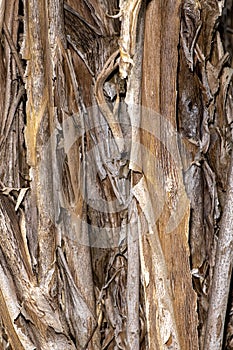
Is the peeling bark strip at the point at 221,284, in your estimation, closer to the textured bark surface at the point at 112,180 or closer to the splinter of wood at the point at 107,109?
the textured bark surface at the point at 112,180

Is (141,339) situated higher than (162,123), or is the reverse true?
(162,123)

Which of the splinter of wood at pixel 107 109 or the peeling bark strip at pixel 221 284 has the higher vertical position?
the splinter of wood at pixel 107 109

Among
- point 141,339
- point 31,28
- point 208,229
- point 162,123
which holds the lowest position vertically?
point 141,339

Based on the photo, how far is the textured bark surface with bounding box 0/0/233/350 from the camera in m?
0.67

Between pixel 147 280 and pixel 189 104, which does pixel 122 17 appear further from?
pixel 147 280

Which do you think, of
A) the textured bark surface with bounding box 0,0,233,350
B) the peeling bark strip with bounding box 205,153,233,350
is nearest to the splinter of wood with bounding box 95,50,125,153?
the textured bark surface with bounding box 0,0,233,350

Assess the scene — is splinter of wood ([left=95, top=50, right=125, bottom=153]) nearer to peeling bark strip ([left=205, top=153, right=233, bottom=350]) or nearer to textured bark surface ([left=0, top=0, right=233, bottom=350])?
textured bark surface ([left=0, top=0, right=233, bottom=350])

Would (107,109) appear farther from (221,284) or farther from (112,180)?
(221,284)

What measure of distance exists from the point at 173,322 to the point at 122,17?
1.20 ft

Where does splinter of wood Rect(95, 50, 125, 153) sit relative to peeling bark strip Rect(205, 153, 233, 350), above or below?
above

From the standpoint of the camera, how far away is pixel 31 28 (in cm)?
71

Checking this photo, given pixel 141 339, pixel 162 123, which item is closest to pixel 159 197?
pixel 162 123

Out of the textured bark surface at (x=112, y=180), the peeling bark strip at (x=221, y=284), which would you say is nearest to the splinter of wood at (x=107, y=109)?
the textured bark surface at (x=112, y=180)

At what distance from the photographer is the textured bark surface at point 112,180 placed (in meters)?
0.67
